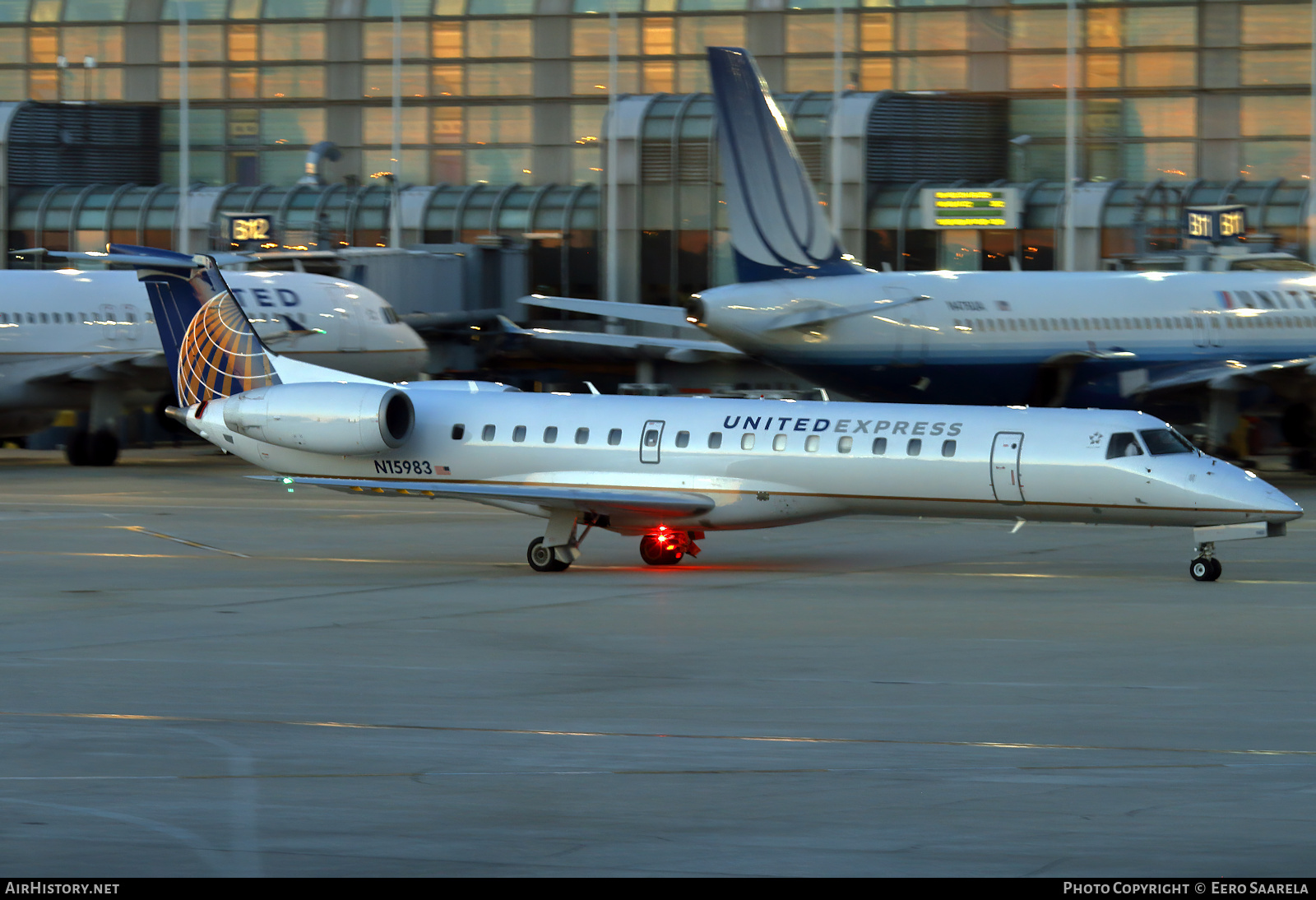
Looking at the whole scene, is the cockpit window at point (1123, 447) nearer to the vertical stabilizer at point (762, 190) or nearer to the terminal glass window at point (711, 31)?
the vertical stabilizer at point (762, 190)

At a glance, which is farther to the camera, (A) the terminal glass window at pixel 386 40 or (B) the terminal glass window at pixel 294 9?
(B) the terminal glass window at pixel 294 9

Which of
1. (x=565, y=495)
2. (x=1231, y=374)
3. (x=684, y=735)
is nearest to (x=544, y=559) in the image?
(x=565, y=495)

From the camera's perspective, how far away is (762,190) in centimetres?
4062

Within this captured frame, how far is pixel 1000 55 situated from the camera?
69312 mm

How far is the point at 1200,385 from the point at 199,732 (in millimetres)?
32961

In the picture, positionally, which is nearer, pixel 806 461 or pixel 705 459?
pixel 806 461

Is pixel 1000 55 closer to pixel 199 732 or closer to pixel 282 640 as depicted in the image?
pixel 282 640

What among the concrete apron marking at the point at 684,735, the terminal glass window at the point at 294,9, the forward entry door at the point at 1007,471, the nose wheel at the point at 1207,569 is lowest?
the nose wheel at the point at 1207,569

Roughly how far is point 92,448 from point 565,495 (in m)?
24.9

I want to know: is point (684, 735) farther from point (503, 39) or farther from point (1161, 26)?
point (503, 39)

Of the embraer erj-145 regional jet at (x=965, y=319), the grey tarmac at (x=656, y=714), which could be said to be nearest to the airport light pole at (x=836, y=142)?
the embraer erj-145 regional jet at (x=965, y=319)

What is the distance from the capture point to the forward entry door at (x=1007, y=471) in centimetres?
2431

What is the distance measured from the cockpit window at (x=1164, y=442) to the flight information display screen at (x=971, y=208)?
3783cm

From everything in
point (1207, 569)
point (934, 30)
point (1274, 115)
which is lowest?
point (1207, 569)
